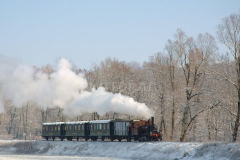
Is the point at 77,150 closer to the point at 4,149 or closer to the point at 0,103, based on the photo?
the point at 4,149

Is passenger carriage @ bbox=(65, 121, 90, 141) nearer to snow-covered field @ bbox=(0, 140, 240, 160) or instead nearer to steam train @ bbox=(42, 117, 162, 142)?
steam train @ bbox=(42, 117, 162, 142)

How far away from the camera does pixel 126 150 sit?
40.8 m

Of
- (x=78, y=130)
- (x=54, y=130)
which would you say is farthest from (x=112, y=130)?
(x=54, y=130)

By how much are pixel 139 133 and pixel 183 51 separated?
13.9 metres

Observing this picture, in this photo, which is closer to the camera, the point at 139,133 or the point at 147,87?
the point at 139,133

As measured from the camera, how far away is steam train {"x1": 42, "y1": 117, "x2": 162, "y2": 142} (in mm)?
43219

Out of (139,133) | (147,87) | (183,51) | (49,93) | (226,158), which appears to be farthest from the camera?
(147,87)

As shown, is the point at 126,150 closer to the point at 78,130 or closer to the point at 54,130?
the point at 78,130

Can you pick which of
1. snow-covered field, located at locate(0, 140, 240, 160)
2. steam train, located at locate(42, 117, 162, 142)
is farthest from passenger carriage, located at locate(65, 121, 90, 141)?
snow-covered field, located at locate(0, 140, 240, 160)

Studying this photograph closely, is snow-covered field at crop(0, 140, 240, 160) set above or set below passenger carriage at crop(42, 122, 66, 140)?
below

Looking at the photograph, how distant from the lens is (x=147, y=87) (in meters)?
68.9

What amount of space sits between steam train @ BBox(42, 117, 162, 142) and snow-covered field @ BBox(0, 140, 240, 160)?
1.55 meters

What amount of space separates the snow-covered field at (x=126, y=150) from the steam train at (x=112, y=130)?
1.55m

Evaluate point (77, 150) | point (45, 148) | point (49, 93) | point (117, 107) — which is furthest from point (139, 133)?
point (49, 93)
